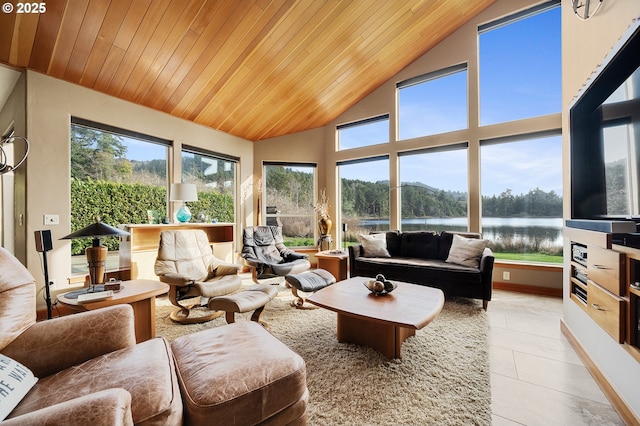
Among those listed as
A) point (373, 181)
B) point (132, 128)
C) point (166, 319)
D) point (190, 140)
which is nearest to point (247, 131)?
point (190, 140)

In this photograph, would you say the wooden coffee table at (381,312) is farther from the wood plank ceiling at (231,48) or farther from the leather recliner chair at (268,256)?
the wood plank ceiling at (231,48)

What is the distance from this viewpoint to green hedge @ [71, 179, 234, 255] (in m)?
3.34

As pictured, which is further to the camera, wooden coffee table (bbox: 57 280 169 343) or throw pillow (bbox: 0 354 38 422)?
wooden coffee table (bbox: 57 280 169 343)

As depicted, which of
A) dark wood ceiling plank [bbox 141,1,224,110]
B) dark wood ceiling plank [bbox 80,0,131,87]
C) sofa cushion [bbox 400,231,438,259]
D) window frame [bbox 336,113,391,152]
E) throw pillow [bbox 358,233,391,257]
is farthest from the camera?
window frame [bbox 336,113,391,152]

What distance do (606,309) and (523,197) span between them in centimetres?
292

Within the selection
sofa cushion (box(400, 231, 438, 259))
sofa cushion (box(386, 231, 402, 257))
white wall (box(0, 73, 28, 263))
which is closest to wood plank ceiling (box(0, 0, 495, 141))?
white wall (box(0, 73, 28, 263))

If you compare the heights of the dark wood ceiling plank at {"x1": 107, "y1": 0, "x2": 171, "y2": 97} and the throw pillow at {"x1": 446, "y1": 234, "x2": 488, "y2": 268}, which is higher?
the dark wood ceiling plank at {"x1": 107, "y1": 0, "x2": 171, "y2": 97}

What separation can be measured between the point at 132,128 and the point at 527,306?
5674mm

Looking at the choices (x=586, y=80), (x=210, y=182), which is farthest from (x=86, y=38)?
(x=586, y=80)

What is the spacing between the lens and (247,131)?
16.8 ft

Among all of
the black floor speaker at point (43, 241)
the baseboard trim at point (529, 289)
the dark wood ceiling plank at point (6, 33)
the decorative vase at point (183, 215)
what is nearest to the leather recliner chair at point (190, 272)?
the decorative vase at point (183, 215)

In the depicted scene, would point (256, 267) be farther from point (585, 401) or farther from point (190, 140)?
point (585, 401)

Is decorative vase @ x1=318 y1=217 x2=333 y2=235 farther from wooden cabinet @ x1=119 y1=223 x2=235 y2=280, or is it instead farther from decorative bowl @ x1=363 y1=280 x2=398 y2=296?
decorative bowl @ x1=363 y1=280 x2=398 y2=296

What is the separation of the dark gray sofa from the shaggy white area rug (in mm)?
492
